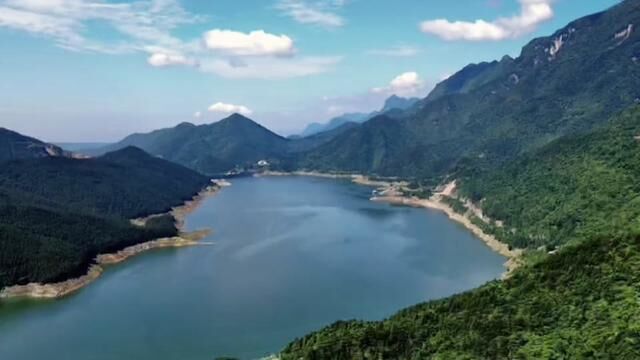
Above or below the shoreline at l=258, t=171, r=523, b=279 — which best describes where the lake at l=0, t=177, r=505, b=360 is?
below

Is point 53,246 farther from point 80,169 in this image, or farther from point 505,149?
point 505,149

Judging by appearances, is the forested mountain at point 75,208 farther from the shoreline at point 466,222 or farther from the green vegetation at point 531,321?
the shoreline at point 466,222

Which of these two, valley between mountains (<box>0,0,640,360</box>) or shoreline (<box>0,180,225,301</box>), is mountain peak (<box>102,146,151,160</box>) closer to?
valley between mountains (<box>0,0,640,360</box>)

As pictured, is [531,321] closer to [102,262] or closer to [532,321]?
[532,321]

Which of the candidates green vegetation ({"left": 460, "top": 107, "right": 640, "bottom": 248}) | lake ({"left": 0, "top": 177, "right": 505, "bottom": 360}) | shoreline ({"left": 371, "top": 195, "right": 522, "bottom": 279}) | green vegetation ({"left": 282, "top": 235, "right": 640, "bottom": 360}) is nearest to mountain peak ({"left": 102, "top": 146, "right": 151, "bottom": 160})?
shoreline ({"left": 371, "top": 195, "right": 522, "bottom": 279})

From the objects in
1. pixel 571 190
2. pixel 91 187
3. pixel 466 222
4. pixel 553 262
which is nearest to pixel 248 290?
pixel 553 262
